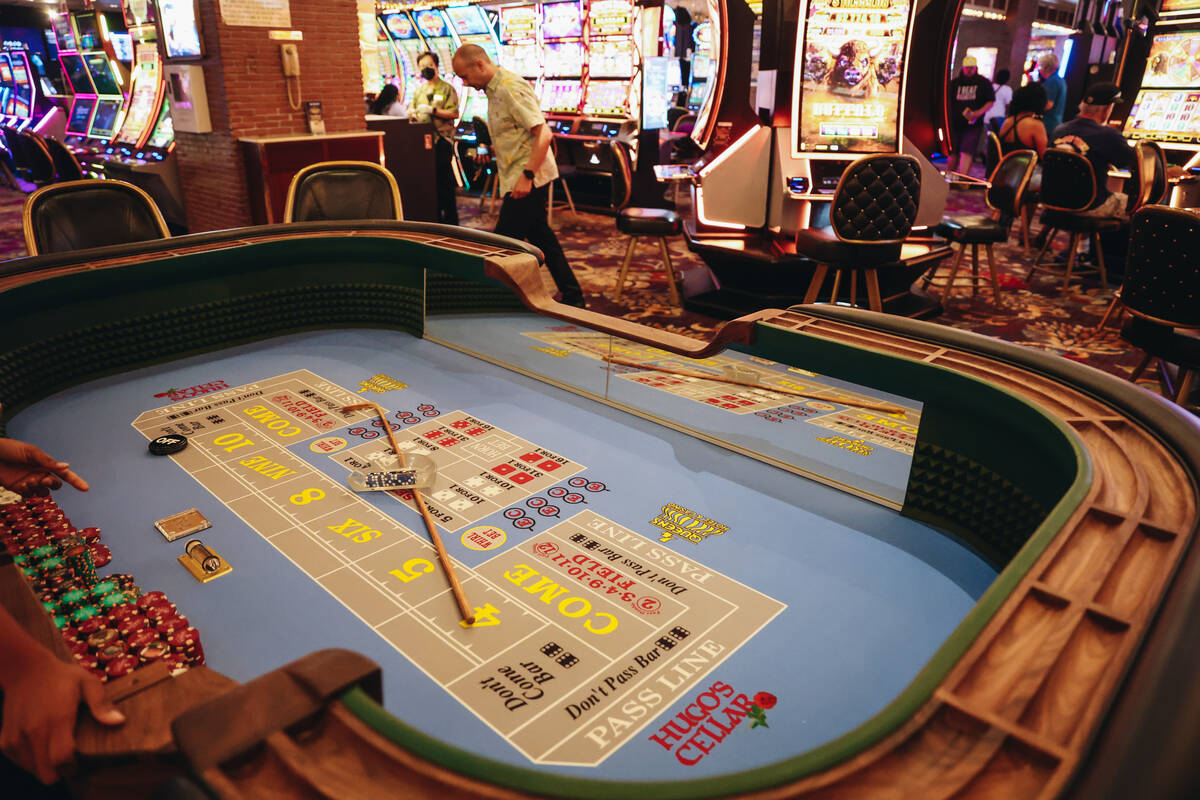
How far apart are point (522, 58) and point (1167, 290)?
7.82m

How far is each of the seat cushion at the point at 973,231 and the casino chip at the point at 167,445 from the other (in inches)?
179

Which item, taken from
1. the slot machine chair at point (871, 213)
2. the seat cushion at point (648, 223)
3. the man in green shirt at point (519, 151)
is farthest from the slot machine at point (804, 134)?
the man in green shirt at point (519, 151)

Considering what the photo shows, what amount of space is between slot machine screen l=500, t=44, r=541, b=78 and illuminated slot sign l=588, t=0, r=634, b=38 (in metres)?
0.97

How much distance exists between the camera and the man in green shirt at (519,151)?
4.23 m

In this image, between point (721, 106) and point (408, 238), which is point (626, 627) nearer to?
point (408, 238)

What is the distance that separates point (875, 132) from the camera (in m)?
4.93

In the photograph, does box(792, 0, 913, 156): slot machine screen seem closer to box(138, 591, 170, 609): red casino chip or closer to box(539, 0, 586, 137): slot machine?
box(539, 0, 586, 137): slot machine

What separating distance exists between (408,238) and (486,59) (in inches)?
64.9

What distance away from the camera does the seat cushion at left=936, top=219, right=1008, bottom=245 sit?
4844 millimetres

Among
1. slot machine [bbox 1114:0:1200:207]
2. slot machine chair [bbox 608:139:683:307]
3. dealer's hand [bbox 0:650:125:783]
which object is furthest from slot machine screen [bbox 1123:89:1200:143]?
dealer's hand [bbox 0:650:125:783]

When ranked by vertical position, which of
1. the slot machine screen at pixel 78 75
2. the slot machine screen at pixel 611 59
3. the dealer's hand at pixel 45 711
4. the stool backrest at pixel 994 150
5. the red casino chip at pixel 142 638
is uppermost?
the slot machine screen at pixel 611 59

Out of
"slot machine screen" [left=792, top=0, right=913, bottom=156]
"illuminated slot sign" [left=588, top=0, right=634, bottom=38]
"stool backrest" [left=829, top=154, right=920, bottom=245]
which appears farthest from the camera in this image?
"illuminated slot sign" [left=588, top=0, right=634, bottom=38]

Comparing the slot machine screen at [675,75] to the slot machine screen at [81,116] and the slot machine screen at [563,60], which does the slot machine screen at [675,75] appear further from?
the slot machine screen at [81,116]

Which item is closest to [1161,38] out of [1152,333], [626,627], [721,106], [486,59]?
[721,106]
